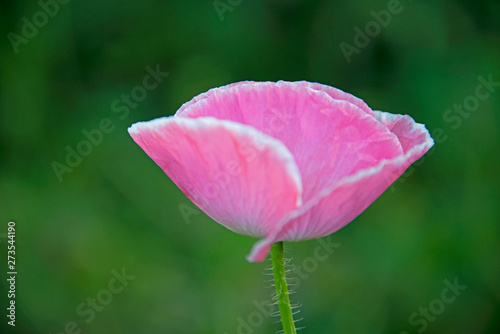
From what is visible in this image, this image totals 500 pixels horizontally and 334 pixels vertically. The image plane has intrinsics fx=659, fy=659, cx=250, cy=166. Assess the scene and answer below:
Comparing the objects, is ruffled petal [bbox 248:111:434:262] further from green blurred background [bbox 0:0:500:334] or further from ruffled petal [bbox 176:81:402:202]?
green blurred background [bbox 0:0:500:334]

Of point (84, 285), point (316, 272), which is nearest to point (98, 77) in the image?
point (84, 285)

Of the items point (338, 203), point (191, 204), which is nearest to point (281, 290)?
point (338, 203)

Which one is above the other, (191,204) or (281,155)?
(281,155)

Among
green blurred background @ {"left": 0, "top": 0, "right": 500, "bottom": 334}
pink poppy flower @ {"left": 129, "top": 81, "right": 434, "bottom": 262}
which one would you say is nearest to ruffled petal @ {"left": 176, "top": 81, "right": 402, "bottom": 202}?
pink poppy flower @ {"left": 129, "top": 81, "right": 434, "bottom": 262}

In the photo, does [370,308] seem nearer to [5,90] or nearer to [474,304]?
[474,304]

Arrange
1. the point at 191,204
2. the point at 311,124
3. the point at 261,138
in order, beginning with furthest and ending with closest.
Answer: the point at 191,204
the point at 311,124
the point at 261,138

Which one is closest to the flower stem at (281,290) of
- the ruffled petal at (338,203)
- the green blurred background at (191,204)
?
the ruffled petal at (338,203)

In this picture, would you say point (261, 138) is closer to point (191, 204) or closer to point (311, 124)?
point (311, 124)
